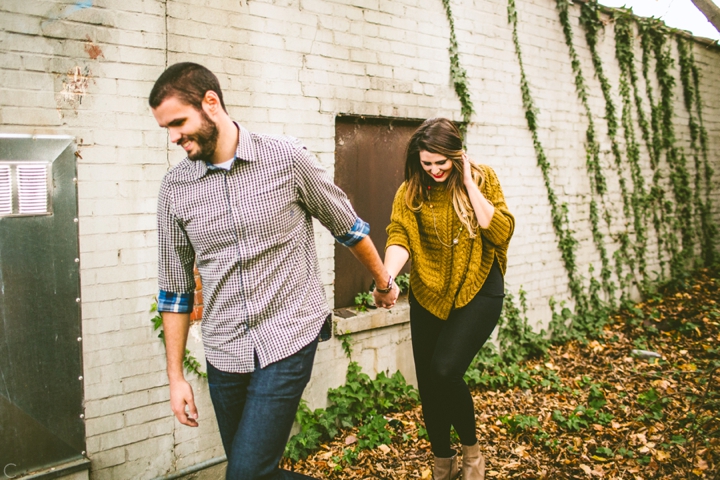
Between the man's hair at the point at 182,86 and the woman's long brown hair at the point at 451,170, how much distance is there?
134cm

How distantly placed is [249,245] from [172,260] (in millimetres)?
409

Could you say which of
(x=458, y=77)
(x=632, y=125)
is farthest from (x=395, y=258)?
(x=632, y=125)

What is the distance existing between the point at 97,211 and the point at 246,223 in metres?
1.50

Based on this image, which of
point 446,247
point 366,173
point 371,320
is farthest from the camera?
point 366,173

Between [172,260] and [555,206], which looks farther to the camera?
[555,206]

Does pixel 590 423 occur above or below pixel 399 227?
below

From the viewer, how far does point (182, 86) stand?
6.49 feet

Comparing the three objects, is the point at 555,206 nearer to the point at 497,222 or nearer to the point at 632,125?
the point at 632,125

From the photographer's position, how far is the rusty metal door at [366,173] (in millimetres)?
4324

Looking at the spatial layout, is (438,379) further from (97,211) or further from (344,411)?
(97,211)

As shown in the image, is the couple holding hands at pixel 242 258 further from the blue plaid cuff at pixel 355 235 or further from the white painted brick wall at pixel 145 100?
the white painted brick wall at pixel 145 100

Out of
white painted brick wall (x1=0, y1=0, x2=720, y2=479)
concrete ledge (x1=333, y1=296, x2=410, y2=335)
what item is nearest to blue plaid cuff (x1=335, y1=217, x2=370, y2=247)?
white painted brick wall (x1=0, y1=0, x2=720, y2=479)

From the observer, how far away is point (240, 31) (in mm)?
3529

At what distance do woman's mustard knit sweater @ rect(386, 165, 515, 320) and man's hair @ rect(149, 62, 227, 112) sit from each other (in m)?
1.46
